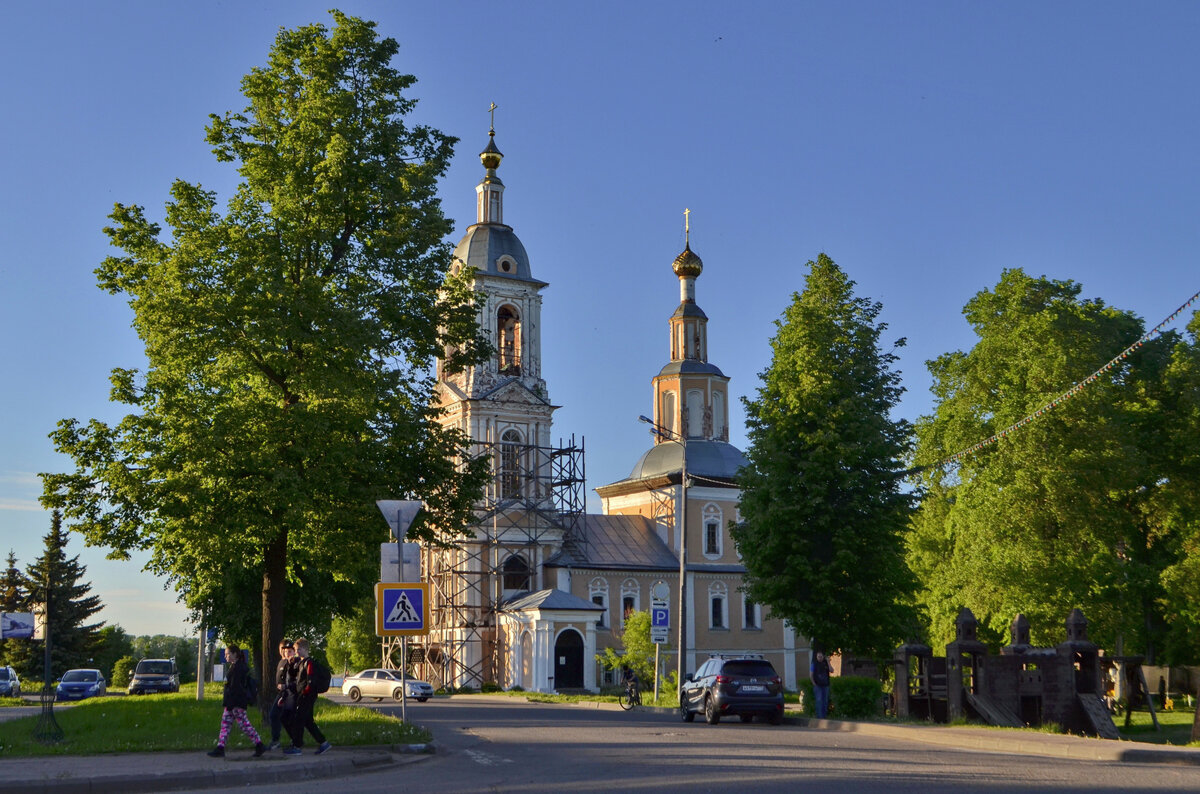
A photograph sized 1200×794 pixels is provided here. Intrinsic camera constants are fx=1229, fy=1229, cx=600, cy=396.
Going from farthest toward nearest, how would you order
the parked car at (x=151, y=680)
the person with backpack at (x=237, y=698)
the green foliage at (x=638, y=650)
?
the parked car at (x=151, y=680), the green foliage at (x=638, y=650), the person with backpack at (x=237, y=698)

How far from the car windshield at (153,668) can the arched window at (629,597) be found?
73.5 ft

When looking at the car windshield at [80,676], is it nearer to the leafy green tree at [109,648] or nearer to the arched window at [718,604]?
the leafy green tree at [109,648]

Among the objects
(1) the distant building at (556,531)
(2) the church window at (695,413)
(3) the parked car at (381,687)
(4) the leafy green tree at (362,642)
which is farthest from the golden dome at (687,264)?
(3) the parked car at (381,687)

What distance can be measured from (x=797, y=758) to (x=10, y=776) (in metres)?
9.36

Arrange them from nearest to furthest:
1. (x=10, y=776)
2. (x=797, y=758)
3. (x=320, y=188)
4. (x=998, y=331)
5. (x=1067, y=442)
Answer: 1. (x=10, y=776)
2. (x=797, y=758)
3. (x=320, y=188)
4. (x=1067, y=442)
5. (x=998, y=331)

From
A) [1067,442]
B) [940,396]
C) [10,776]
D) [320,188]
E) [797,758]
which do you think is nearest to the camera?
[10,776]

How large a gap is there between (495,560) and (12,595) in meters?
29.3

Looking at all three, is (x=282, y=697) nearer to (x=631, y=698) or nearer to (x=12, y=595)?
(x=631, y=698)

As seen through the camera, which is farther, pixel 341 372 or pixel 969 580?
pixel 969 580

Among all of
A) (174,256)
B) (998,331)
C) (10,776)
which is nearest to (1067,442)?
(998,331)

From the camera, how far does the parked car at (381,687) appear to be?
45.7 meters

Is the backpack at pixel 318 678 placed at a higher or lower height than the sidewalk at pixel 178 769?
higher

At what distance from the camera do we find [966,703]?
79.3ft

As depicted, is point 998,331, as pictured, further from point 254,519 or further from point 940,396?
point 254,519
